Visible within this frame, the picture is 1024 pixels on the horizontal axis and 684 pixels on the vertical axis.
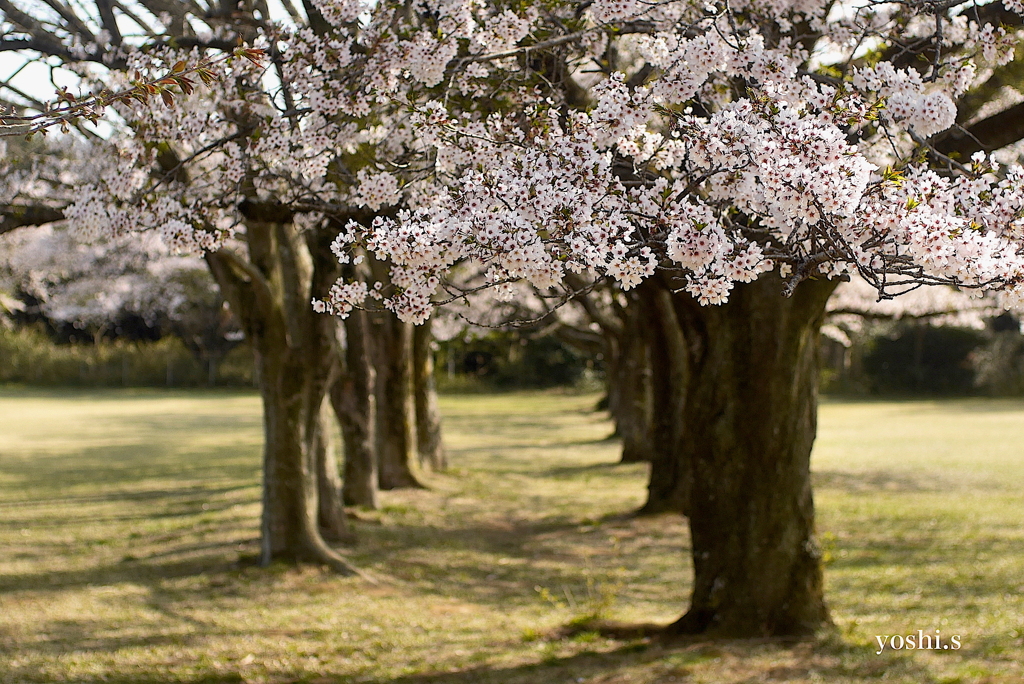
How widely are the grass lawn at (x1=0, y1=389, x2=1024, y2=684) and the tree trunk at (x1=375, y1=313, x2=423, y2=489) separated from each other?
598 mm

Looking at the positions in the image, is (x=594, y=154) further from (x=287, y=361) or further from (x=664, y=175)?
(x=287, y=361)

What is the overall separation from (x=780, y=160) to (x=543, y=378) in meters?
37.9

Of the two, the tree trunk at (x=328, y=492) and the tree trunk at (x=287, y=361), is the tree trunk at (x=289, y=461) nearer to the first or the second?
the tree trunk at (x=287, y=361)

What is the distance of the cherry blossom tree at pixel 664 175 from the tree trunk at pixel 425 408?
22.1ft

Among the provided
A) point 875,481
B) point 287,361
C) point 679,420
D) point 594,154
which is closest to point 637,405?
point 875,481

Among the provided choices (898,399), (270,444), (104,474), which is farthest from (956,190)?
(898,399)

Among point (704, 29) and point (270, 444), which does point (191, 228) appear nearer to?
point (704, 29)

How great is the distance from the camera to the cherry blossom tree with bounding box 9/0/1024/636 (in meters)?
3.53

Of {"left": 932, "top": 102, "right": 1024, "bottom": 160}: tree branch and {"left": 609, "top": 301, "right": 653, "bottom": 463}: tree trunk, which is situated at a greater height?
{"left": 932, "top": 102, "right": 1024, "bottom": 160}: tree branch

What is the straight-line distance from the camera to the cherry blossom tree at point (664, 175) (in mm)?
3525

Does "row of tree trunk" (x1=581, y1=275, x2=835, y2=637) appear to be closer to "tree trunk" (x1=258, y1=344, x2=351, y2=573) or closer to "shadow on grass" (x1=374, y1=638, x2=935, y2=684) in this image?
"shadow on grass" (x1=374, y1=638, x2=935, y2=684)

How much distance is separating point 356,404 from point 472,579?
3.20 metres

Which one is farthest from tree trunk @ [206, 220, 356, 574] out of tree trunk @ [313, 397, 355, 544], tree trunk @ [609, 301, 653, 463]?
tree trunk @ [609, 301, 653, 463]

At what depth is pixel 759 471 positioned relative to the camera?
20.4 feet
